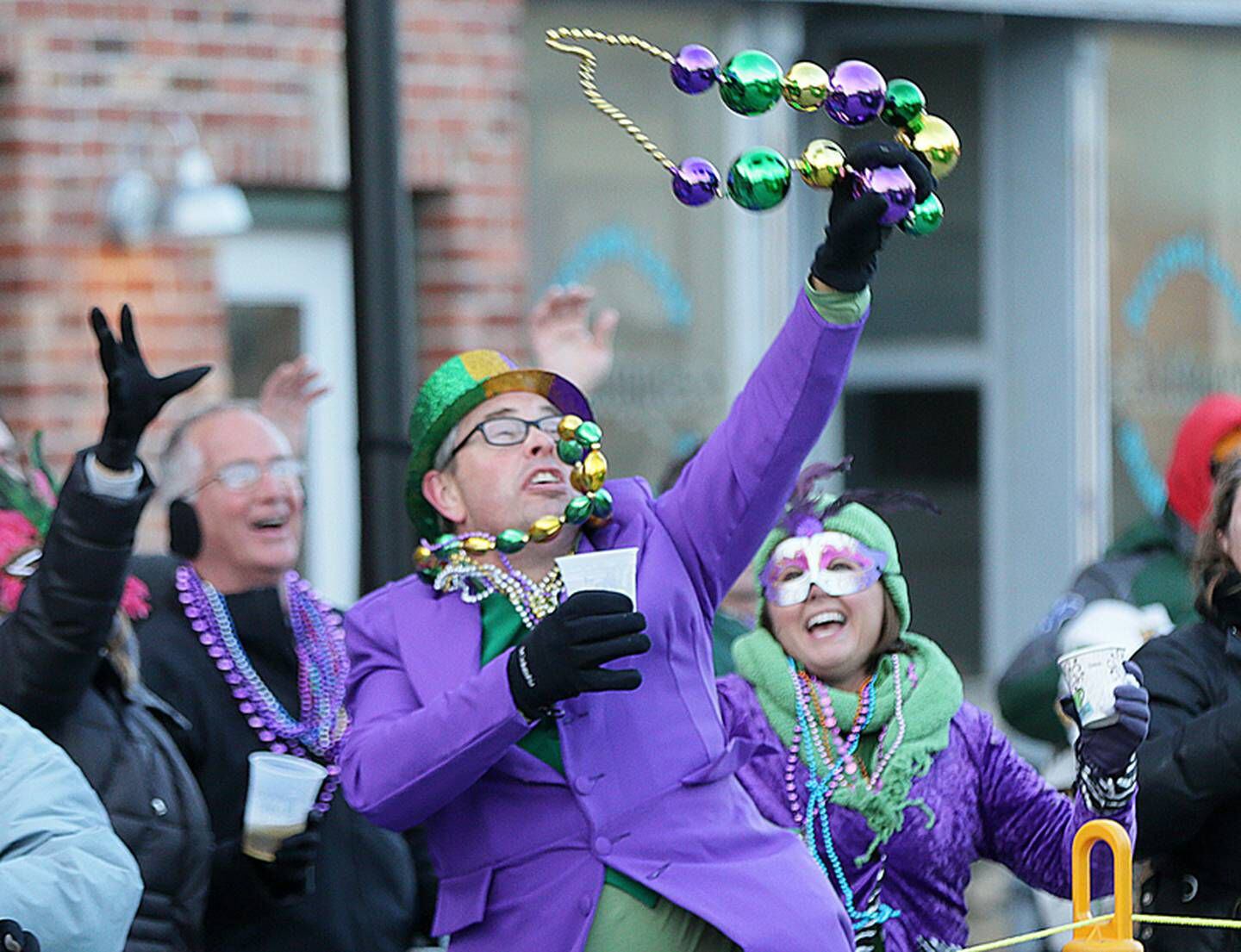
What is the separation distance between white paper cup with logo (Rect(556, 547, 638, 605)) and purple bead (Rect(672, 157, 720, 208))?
529mm

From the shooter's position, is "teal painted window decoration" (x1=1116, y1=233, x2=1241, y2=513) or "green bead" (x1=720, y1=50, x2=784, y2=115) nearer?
"green bead" (x1=720, y1=50, x2=784, y2=115)

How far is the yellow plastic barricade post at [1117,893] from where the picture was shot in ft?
10.7

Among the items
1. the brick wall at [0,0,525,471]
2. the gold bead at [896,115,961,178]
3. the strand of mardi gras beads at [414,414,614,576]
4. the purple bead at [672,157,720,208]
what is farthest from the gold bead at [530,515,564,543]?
the brick wall at [0,0,525,471]

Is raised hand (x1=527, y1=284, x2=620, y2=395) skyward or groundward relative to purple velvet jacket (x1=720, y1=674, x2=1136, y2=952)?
skyward

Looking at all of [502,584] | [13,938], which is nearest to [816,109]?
[502,584]

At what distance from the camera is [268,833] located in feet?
13.6

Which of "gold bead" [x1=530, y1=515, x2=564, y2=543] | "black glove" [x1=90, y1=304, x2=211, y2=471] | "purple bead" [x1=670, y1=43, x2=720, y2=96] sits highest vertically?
"purple bead" [x1=670, y1=43, x2=720, y2=96]

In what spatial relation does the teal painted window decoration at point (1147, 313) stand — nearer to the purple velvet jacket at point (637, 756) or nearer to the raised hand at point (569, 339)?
the raised hand at point (569, 339)

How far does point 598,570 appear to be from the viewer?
10.8 feet

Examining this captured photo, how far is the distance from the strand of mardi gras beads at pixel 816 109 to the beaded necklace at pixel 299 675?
1.63 m

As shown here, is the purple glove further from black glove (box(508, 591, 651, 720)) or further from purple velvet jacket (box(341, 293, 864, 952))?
black glove (box(508, 591, 651, 720))

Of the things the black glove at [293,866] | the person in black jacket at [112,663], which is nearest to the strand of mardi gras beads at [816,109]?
the person in black jacket at [112,663]

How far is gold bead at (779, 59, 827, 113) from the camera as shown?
3236mm

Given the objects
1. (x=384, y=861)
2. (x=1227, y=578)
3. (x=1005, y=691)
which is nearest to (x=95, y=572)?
(x=384, y=861)
